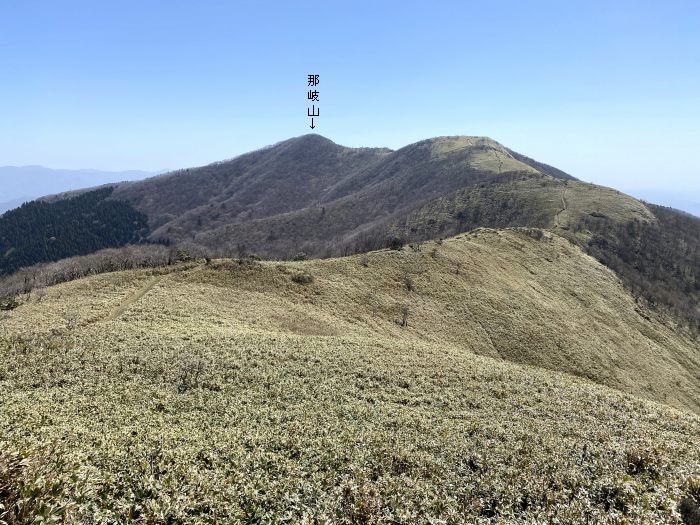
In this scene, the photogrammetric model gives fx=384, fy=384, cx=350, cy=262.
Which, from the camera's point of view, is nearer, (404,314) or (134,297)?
(134,297)

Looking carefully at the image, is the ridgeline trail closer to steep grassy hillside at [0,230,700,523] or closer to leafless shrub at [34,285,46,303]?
steep grassy hillside at [0,230,700,523]

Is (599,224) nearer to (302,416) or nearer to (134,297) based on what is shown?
(134,297)

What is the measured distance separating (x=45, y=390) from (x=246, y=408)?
11.9 m

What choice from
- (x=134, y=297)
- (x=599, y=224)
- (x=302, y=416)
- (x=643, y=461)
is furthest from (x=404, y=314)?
(x=599, y=224)

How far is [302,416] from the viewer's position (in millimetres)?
22125

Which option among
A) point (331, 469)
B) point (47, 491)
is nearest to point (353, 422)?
point (331, 469)

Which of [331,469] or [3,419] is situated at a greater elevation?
[3,419]

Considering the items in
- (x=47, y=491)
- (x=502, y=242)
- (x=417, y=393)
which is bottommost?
(x=417, y=393)

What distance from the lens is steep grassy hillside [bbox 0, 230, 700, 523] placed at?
14094mm

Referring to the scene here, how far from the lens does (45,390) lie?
22.7 meters

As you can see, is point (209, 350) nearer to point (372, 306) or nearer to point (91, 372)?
A: point (91, 372)

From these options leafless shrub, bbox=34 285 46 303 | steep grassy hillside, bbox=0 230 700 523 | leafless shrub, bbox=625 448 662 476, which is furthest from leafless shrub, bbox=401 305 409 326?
leafless shrub, bbox=34 285 46 303

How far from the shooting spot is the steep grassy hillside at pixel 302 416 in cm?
1409

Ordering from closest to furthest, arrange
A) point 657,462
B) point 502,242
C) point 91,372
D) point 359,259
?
point 657,462, point 91,372, point 359,259, point 502,242
